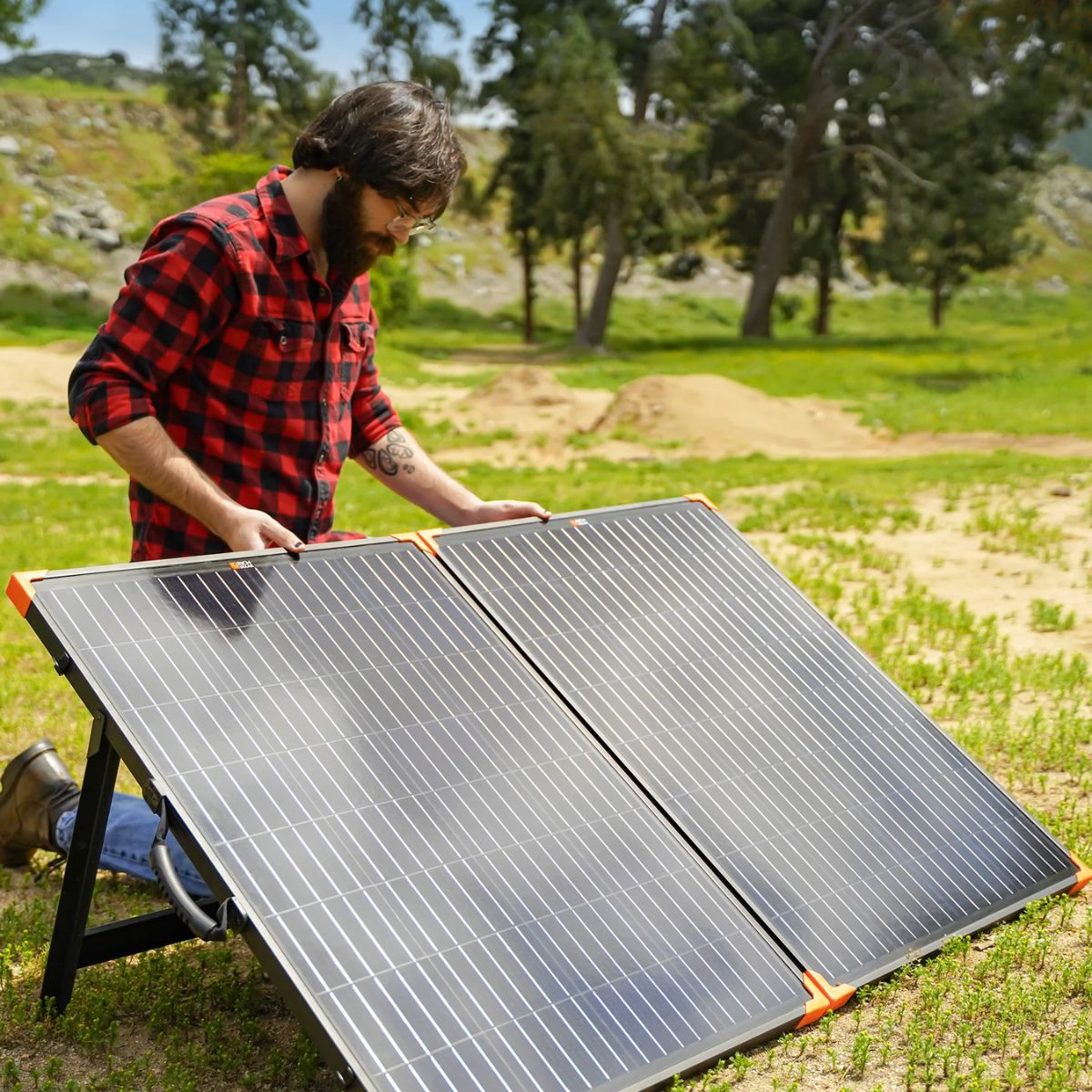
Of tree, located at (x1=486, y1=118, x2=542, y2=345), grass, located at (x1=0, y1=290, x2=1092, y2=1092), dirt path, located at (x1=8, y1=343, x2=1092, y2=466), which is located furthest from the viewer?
tree, located at (x1=486, y1=118, x2=542, y2=345)

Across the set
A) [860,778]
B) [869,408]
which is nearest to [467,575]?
[860,778]

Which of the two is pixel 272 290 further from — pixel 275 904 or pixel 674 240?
pixel 674 240

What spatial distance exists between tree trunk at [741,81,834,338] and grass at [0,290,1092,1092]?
32462 millimetres

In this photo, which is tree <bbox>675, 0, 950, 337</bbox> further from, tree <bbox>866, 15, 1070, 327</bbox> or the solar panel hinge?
the solar panel hinge

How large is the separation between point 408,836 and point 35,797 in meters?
2.44

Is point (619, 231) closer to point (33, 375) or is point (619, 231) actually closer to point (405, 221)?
point (33, 375)

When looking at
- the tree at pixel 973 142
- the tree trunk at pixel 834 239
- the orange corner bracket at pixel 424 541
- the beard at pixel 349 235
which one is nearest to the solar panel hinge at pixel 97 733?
the orange corner bracket at pixel 424 541

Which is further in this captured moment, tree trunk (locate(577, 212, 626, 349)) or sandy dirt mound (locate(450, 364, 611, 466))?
→ tree trunk (locate(577, 212, 626, 349))

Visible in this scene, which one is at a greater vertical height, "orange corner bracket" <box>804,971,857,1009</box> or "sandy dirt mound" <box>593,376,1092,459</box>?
"orange corner bracket" <box>804,971,857,1009</box>

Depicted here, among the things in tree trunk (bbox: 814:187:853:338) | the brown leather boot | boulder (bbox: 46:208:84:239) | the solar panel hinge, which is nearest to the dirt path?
the brown leather boot

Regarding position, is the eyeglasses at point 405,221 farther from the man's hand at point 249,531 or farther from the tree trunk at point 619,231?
the tree trunk at point 619,231

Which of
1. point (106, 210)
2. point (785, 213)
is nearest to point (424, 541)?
point (785, 213)

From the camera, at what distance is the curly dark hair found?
4.36m

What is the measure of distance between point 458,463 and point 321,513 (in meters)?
14.8
